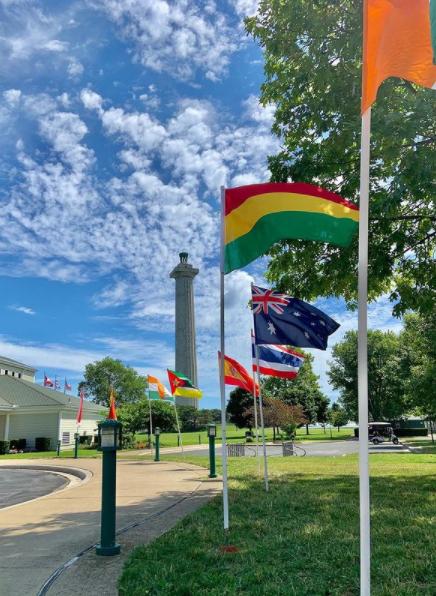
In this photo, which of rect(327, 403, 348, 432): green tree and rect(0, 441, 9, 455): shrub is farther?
rect(327, 403, 348, 432): green tree

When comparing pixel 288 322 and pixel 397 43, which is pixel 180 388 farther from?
pixel 397 43

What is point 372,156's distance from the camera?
419 inches

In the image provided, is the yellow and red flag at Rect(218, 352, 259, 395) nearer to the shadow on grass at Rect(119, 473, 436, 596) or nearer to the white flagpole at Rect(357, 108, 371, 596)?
the shadow on grass at Rect(119, 473, 436, 596)

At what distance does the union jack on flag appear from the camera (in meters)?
9.45

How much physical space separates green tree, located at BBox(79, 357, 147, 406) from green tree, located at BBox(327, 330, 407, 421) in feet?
142

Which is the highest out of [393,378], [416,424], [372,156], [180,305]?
[180,305]

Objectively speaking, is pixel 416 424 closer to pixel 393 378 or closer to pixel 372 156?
pixel 393 378

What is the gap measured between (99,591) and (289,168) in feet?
28.6

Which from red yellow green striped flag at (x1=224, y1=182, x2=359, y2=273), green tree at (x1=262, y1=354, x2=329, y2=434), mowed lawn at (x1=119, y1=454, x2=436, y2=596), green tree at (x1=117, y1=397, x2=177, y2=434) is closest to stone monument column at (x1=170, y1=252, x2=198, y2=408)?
green tree at (x1=262, y1=354, x2=329, y2=434)

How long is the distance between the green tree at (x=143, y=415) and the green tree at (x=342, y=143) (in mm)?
20515

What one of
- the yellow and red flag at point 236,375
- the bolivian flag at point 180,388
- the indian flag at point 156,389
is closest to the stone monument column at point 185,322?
the indian flag at point 156,389

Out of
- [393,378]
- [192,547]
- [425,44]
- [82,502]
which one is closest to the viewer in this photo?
[425,44]

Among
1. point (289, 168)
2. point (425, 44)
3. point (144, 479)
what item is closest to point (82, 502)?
point (144, 479)

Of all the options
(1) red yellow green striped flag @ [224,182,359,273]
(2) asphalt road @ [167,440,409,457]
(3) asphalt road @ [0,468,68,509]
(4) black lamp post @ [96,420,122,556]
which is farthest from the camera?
(2) asphalt road @ [167,440,409,457]
